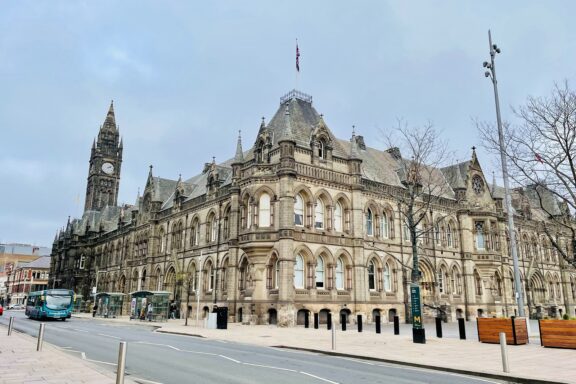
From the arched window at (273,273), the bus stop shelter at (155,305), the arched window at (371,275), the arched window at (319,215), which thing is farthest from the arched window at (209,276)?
the arched window at (371,275)

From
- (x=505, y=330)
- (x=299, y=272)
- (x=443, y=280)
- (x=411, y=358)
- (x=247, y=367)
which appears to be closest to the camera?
(x=247, y=367)

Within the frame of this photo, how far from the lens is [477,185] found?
156 feet

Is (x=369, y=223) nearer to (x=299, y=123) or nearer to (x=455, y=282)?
(x=299, y=123)

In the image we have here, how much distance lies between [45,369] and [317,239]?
81.6 feet

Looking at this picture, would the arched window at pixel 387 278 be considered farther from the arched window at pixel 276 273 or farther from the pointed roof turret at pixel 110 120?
the pointed roof turret at pixel 110 120

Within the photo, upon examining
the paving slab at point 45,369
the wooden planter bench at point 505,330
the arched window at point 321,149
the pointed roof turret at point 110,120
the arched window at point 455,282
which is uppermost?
the pointed roof turret at point 110,120

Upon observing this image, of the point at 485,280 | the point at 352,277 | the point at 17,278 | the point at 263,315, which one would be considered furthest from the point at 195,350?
the point at 17,278

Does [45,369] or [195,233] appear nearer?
[45,369]

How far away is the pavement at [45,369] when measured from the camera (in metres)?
8.65

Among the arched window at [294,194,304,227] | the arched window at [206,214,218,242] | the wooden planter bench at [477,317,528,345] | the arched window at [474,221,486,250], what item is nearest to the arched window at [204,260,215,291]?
the arched window at [206,214,218,242]

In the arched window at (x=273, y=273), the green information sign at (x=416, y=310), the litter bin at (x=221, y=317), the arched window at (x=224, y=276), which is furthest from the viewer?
the arched window at (x=224, y=276)

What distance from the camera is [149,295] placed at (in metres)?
38.0

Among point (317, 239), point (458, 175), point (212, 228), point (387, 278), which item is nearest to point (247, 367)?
point (317, 239)

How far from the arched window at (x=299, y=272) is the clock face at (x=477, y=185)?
928 inches
